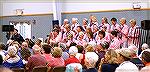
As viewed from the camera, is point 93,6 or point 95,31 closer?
point 95,31

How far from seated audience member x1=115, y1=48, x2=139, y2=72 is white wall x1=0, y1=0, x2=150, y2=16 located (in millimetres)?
7869

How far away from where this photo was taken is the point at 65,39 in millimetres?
11008

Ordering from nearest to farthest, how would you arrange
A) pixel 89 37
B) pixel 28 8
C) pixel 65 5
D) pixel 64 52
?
pixel 64 52
pixel 89 37
pixel 65 5
pixel 28 8

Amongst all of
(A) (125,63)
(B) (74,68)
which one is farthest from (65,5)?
(A) (125,63)

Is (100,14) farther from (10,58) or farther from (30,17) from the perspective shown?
(10,58)

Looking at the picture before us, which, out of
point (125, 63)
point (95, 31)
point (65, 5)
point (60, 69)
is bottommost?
point (60, 69)

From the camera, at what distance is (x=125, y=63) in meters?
4.35

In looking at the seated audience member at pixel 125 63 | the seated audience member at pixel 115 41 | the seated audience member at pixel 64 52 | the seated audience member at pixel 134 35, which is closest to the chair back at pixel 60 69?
the seated audience member at pixel 125 63

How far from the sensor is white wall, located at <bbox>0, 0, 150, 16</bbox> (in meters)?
12.8

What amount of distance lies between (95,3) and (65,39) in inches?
120

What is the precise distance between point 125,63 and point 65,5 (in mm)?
10019

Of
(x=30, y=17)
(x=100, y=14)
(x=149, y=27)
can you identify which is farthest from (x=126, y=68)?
(x=30, y=17)

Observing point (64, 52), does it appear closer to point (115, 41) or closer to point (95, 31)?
point (115, 41)

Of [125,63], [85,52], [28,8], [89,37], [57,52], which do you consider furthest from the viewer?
[28,8]
